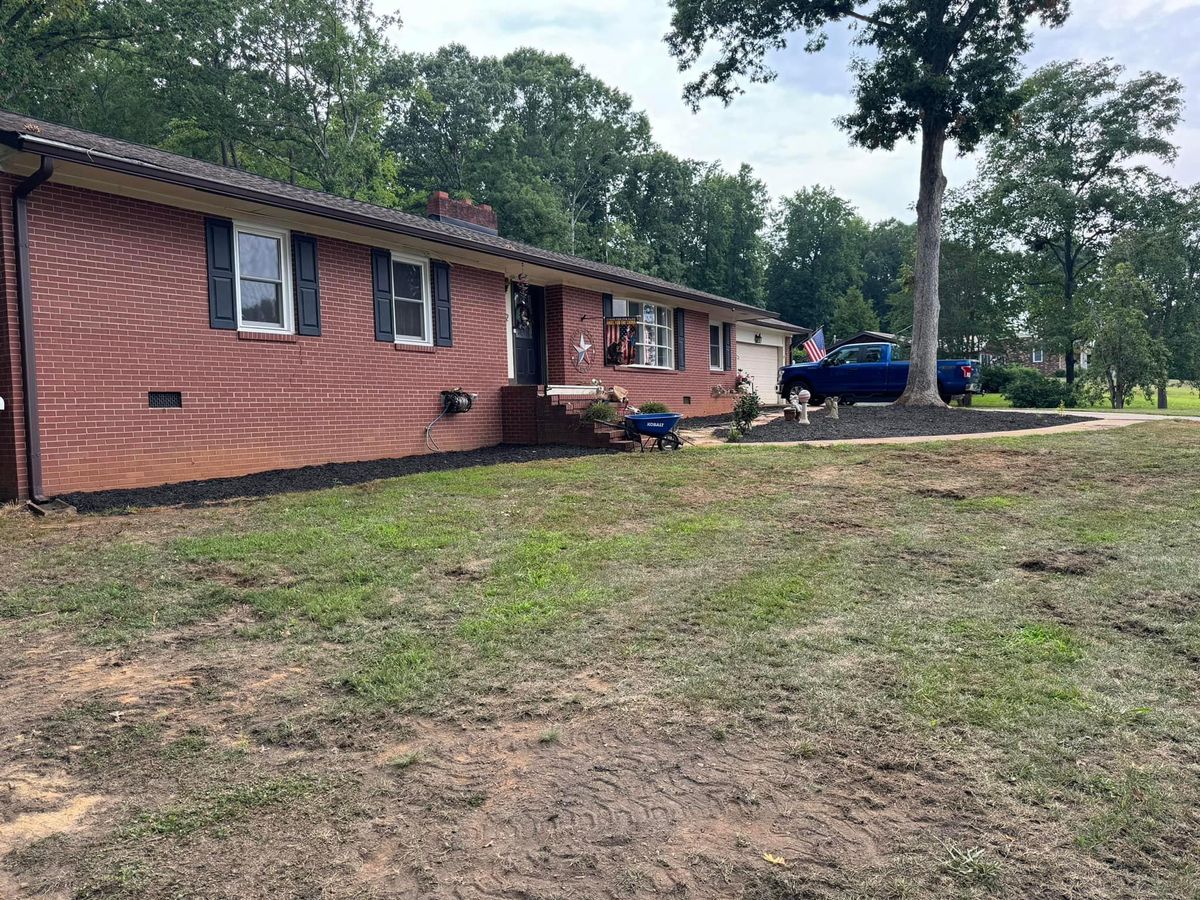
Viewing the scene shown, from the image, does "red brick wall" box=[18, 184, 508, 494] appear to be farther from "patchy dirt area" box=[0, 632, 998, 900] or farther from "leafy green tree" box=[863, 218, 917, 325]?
"leafy green tree" box=[863, 218, 917, 325]

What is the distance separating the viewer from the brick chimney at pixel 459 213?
14969 millimetres

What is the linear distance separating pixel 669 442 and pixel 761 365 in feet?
55.6

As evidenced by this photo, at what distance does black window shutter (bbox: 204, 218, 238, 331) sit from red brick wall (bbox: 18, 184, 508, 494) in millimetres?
104

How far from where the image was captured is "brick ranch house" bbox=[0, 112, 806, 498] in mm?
7512

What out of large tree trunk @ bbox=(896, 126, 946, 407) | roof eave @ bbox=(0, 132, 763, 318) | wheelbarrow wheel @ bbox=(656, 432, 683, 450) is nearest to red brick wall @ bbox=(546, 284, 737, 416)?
roof eave @ bbox=(0, 132, 763, 318)

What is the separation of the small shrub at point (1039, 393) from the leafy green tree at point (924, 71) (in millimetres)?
9918

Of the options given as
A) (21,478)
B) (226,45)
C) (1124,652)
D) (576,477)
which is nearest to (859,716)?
(1124,652)

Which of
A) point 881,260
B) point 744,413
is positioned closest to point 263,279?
point 744,413

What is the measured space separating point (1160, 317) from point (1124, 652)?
38721 mm

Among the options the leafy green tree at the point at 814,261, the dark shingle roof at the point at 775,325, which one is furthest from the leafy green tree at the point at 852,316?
the dark shingle roof at the point at 775,325

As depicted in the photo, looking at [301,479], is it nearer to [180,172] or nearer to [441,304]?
[180,172]

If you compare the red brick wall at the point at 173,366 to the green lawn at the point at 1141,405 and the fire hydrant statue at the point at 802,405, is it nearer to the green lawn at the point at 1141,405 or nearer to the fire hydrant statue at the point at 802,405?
the fire hydrant statue at the point at 802,405

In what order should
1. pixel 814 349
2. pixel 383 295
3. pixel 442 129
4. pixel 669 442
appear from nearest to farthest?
pixel 383 295 → pixel 669 442 → pixel 814 349 → pixel 442 129

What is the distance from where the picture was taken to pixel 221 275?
9.12 meters
